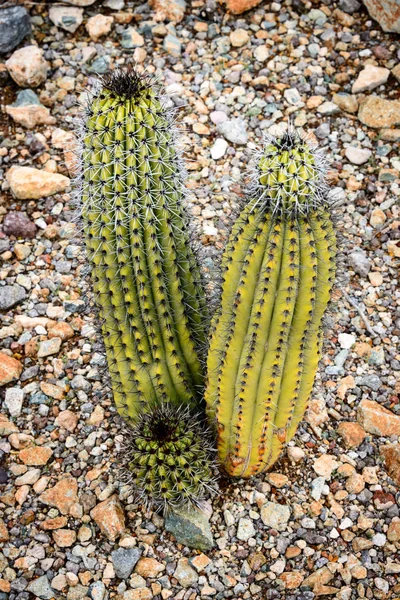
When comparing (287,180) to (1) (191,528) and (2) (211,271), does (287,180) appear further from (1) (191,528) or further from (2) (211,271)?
(1) (191,528)

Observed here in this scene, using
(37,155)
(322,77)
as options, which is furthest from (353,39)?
(37,155)

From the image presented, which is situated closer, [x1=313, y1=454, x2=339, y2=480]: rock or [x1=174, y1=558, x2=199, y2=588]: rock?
[x1=174, y1=558, x2=199, y2=588]: rock

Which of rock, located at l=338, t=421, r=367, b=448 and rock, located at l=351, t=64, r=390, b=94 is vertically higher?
rock, located at l=351, t=64, r=390, b=94

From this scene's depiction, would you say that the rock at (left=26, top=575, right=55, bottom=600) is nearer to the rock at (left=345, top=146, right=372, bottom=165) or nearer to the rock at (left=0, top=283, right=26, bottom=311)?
the rock at (left=0, top=283, right=26, bottom=311)


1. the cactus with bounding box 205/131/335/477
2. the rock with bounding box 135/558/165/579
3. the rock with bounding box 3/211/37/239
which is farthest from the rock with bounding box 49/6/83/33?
the rock with bounding box 135/558/165/579

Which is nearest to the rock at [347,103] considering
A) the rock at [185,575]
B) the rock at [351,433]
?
the rock at [351,433]

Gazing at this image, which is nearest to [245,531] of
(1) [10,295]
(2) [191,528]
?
(2) [191,528]
